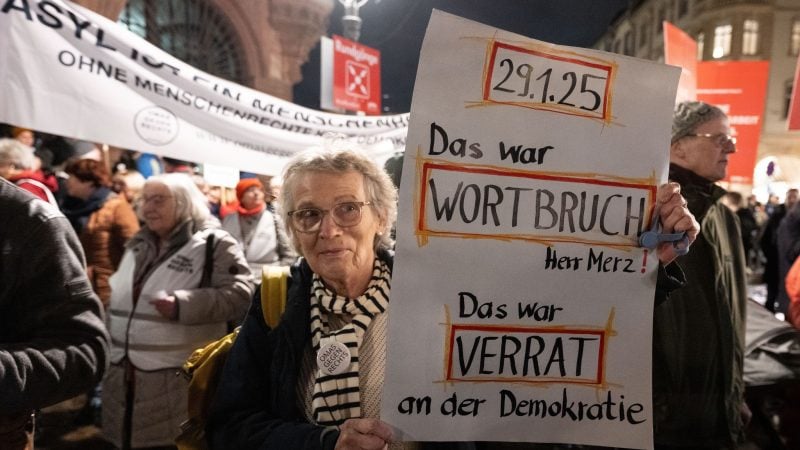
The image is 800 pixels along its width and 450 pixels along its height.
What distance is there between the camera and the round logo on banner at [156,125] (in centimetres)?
263

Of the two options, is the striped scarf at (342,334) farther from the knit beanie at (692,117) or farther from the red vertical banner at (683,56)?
the red vertical banner at (683,56)

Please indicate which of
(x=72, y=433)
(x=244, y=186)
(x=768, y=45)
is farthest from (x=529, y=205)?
(x=768, y=45)

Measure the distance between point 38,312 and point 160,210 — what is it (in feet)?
5.71

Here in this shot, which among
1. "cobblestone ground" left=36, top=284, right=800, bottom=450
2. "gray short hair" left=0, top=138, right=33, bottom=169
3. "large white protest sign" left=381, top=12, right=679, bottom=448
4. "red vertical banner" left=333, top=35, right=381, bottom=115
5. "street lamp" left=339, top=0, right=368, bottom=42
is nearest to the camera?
"large white protest sign" left=381, top=12, right=679, bottom=448

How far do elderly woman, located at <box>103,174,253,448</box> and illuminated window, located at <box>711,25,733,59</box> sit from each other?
35764 millimetres

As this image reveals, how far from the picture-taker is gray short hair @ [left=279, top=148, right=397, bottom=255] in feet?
5.25

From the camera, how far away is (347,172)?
161 centimetres

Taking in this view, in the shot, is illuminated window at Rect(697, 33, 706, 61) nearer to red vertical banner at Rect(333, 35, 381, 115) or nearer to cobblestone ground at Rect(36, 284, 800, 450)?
red vertical banner at Rect(333, 35, 381, 115)

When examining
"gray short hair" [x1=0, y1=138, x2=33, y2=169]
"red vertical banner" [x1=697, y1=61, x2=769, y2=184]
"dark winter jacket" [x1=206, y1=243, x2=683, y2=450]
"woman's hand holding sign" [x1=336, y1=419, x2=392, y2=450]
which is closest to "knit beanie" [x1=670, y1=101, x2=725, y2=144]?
"dark winter jacket" [x1=206, y1=243, x2=683, y2=450]

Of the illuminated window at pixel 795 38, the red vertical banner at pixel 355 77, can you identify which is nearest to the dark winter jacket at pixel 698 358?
the red vertical banner at pixel 355 77

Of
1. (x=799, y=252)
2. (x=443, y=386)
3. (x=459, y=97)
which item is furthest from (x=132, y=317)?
(x=799, y=252)

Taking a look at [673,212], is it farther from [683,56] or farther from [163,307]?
[683,56]

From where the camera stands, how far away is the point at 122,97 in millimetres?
2582

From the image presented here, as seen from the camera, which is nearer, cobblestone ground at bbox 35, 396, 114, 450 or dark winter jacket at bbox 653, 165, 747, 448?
dark winter jacket at bbox 653, 165, 747, 448
